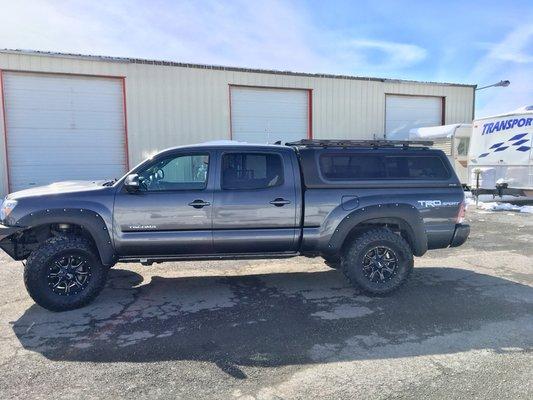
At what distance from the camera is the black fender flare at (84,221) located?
4.88 meters

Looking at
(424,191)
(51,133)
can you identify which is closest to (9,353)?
(424,191)

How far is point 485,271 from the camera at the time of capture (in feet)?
21.6

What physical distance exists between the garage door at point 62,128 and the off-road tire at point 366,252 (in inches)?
494

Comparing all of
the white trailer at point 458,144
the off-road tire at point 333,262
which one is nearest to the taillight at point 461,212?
the off-road tire at point 333,262

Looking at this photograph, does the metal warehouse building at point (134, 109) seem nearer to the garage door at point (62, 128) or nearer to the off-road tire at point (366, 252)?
the garage door at point (62, 128)

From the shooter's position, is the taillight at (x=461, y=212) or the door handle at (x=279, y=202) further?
the taillight at (x=461, y=212)

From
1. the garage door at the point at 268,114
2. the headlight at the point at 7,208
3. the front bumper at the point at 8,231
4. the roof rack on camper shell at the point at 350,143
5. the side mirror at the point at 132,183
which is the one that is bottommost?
the front bumper at the point at 8,231

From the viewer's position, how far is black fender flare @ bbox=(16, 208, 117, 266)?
4.88 m

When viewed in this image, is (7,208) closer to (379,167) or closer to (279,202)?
(279,202)

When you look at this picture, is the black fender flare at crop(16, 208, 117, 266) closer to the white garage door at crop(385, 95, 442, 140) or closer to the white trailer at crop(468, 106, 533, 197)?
the white trailer at crop(468, 106, 533, 197)

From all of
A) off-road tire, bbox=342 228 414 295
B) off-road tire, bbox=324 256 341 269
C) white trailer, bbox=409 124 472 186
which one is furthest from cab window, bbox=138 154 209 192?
white trailer, bbox=409 124 472 186

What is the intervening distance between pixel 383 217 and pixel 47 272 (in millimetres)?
4015

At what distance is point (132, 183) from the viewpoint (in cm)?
498

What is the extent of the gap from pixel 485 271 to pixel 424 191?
2063 millimetres
